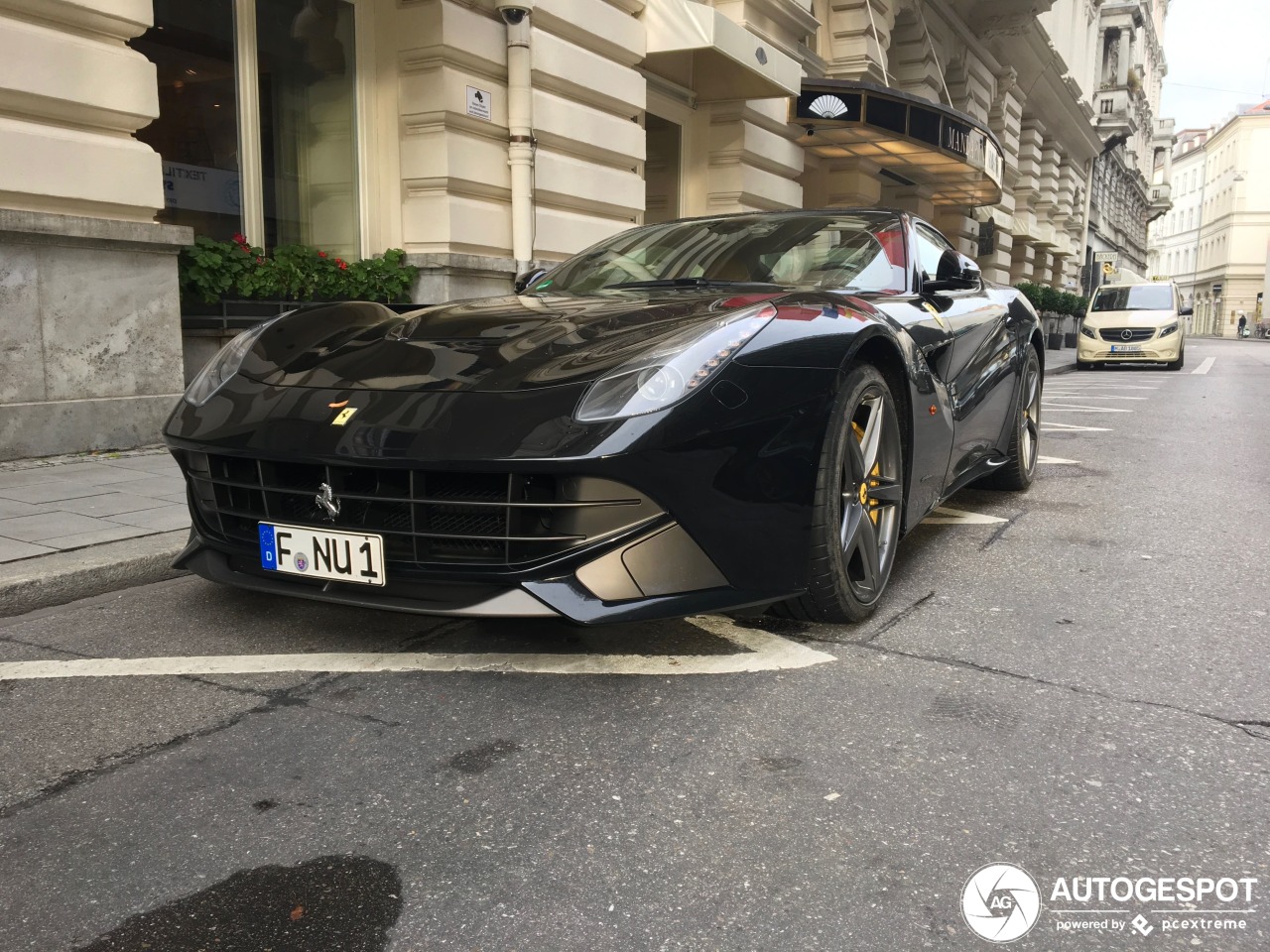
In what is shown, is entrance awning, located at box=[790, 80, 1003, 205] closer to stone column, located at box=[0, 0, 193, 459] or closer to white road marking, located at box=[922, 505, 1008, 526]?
stone column, located at box=[0, 0, 193, 459]

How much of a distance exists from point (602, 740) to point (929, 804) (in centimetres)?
69

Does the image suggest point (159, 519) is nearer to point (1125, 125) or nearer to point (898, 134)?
point (898, 134)

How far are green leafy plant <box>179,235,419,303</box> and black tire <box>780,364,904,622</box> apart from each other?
497cm

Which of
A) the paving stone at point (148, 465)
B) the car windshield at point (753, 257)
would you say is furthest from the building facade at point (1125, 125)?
the paving stone at point (148, 465)

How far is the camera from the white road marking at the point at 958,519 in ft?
15.5

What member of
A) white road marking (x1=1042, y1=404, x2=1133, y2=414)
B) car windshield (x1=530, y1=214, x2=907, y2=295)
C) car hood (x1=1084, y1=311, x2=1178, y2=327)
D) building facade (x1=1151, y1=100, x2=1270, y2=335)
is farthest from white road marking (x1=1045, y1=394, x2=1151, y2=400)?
building facade (x1=1151, y1=100, x2=1270, y2=335)

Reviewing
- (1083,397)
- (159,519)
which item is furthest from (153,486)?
(1083,397)

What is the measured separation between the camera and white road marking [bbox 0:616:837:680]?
Answer: 8.90ft

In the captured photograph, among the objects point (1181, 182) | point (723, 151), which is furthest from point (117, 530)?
point (1181, 182)

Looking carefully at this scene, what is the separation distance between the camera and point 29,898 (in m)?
1.68

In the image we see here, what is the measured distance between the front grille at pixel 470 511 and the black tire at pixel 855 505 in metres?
0.57

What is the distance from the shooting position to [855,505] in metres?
3.04

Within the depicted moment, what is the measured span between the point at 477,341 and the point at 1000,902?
→ 193 centimetres

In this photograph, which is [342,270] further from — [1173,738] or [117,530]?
[1173,738]
